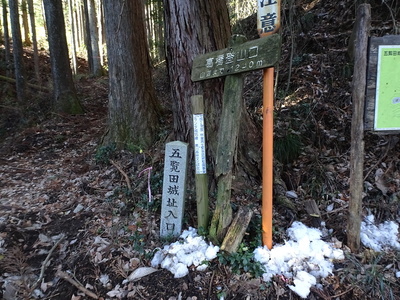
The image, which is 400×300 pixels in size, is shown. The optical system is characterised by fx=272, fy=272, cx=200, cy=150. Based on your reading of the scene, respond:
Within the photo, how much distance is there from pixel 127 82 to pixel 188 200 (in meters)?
2.98

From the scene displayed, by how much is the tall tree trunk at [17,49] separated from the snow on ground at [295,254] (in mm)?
10569

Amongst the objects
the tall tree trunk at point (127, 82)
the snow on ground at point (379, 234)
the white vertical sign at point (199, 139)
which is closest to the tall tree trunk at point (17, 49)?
the tall tree trunk at point (127, 82)

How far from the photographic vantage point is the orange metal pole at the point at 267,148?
2.46 meters

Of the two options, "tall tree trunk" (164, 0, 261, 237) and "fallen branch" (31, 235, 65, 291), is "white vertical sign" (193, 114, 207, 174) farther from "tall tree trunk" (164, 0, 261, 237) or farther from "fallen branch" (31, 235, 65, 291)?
"fallen branch" (31, 235, 65, 291)

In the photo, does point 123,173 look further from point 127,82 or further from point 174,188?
point 127,82

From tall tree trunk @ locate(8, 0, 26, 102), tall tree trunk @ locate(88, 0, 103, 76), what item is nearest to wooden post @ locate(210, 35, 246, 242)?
tall tree trunk @ locate(8, 0, 26, 102)

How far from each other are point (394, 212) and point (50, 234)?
14.3ft

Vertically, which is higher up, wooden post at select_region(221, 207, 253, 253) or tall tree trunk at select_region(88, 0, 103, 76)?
tall tree trunk at select_region(88, 0, 103, 76)

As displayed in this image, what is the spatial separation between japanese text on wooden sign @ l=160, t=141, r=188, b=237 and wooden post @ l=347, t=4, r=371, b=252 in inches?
67.6

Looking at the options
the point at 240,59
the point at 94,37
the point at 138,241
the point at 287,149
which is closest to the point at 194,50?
the point at 240,59

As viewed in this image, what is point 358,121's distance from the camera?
2.61 metres

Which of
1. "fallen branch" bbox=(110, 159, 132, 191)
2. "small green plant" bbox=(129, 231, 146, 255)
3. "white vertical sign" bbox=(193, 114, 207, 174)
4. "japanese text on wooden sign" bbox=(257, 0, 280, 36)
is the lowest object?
"small green plant" bbox=(129, 231, 146, 255)

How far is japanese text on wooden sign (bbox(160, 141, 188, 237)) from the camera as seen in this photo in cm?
302

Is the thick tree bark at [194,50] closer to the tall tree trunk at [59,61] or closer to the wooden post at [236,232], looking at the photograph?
the wooden post at [236,232]
